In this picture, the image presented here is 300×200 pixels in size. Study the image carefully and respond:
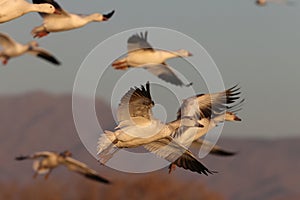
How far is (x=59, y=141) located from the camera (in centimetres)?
13375

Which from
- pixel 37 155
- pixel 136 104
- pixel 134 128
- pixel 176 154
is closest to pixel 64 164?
pixel 37 155

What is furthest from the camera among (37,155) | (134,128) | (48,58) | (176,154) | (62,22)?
(48,58)

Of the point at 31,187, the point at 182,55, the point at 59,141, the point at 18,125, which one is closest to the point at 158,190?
the point at 31,187

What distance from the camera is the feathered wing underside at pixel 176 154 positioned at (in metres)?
9.02

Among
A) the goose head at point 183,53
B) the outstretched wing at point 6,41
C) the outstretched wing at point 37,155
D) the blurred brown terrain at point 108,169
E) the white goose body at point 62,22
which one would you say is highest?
the white goose body at point 62,22

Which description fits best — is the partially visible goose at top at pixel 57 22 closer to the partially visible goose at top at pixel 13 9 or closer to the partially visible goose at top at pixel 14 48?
the partially visible goose at top at pixel 13 9

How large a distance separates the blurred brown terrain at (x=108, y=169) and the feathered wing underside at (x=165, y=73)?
77.9 ft

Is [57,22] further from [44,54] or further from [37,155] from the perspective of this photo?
[44,54]

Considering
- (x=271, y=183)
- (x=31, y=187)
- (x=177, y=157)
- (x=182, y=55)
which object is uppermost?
(x=177, y=157)

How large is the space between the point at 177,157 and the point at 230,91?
4.64 feet

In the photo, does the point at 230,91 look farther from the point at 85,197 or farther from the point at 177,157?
the point at 85,197

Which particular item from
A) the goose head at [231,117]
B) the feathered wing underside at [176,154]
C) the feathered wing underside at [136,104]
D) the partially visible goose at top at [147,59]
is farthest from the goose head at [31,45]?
the feathered wing underside at [136,104]

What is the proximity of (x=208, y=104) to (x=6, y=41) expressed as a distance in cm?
448

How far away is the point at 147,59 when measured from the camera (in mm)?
12414
